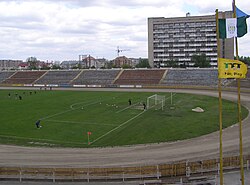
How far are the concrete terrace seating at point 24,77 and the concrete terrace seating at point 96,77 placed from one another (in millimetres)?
17903

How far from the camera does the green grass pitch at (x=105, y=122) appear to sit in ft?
110

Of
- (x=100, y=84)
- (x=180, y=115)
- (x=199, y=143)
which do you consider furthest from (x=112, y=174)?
(x=100, y=84)

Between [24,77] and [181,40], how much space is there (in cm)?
8884

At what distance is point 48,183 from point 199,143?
16.1 m

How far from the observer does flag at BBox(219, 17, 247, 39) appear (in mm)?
13742

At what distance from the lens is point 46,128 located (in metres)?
39.1

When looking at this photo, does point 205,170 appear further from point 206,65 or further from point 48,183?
point 206,65

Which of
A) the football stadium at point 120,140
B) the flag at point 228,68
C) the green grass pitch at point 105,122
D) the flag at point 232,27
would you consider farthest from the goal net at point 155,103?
the flag at point 228,68

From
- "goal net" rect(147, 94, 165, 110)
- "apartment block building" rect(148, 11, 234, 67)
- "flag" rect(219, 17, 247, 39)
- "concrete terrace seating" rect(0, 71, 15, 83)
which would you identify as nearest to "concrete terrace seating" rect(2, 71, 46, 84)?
"concrete terrace seating" rect(0, 71, 15, 83)

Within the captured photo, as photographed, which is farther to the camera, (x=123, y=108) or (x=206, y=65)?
(x=206, y=65)

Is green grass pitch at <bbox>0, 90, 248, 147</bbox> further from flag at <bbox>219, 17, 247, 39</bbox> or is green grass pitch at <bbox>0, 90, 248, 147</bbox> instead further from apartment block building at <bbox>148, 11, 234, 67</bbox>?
apartment block building at <bbox>148, 11, 234, 67</bbox>

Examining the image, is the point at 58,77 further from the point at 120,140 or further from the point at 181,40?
the point at 120,140

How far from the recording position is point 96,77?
110188mm

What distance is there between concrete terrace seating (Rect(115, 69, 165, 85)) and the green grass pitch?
3991 centimetres
